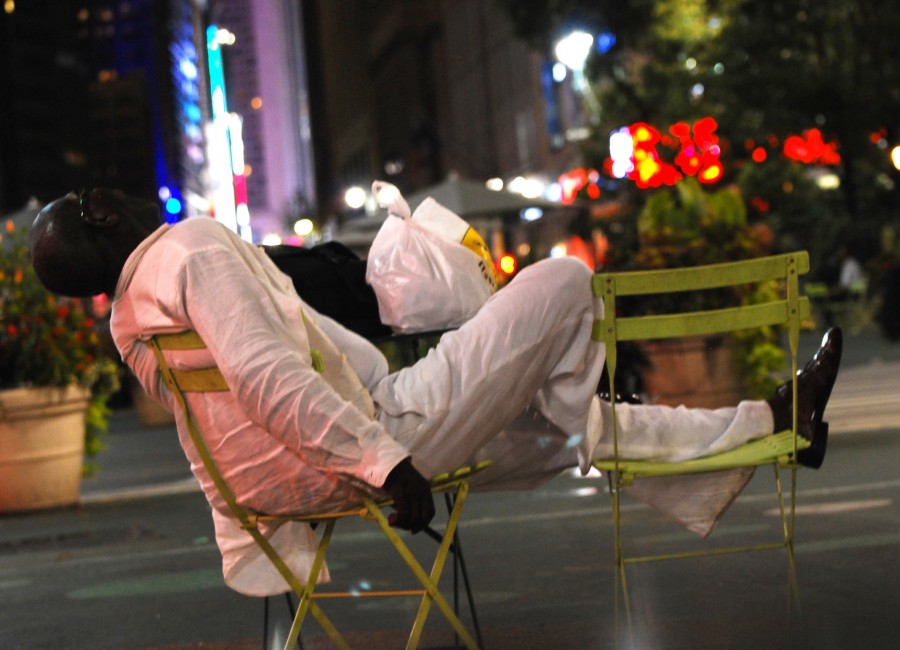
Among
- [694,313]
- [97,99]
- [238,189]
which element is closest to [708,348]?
[694,313]

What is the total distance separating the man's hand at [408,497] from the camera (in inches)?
123

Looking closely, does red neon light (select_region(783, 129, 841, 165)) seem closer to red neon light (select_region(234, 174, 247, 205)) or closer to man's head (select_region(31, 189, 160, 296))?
red neon light (select_region(234, 174, 247, 205))

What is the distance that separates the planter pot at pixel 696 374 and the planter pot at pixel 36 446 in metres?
3.98

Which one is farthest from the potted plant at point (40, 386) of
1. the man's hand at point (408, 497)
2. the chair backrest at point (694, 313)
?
the man's hand at point (408, 497)

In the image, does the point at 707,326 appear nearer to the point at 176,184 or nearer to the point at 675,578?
the point at 675,578

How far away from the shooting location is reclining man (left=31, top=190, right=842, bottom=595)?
3.27m

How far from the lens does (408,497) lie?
315 cm

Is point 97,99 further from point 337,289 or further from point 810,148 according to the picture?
point 337,289

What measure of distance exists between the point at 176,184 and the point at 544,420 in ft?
488

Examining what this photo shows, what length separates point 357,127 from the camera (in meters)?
124

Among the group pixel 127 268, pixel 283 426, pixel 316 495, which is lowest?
pixel 316 495

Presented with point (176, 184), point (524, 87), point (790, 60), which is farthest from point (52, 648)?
point (176, 184)

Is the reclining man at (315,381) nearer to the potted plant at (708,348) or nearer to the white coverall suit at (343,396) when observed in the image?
the white coverall suit at (343,396)

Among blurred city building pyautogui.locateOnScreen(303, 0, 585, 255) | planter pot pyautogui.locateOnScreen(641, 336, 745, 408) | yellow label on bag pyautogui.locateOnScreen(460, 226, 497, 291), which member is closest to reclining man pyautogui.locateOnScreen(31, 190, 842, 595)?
yellow label on bag pyautogui.locateOnScreen(460, 226, 497, 291)
